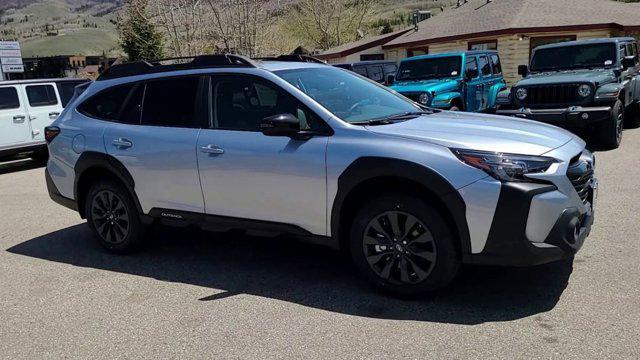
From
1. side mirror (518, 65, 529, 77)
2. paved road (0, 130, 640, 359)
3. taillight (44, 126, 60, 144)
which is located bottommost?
paved road (0, 130, 640, 359)

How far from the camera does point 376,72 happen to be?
17703 mm

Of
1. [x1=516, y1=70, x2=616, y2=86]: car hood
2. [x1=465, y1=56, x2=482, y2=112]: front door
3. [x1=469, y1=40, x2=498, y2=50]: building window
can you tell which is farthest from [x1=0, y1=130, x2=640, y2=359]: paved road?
[x1=469, y1=40, x2=498, y2=50]: building window

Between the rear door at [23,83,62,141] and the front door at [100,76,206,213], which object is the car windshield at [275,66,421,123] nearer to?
the front door at [100,76,206,213]

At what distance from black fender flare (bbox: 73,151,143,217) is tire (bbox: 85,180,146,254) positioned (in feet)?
0.41

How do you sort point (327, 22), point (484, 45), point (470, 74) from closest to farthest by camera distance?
point (470, 74) → point (484, 45) → point (327, 22)

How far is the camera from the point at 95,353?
3.64 metres

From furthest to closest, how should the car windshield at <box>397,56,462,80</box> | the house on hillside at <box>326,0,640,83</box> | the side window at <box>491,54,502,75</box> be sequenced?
the house on hillside at <box>326,0,640,83</box> < the side window at <box>491,54,502,75</box> < the car windshield at <box>397,56,462,80</box>

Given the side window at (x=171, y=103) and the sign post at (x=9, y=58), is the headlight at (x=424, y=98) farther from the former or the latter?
the sign post at (x=9, y=58)

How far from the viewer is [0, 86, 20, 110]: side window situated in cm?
1185

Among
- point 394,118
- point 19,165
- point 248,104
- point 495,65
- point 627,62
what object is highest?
point 248,104

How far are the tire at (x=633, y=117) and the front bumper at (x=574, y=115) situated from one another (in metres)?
3.25

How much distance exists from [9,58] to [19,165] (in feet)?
59.3

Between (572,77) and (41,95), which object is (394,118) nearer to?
(572,77)

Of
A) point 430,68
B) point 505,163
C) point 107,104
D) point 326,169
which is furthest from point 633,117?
point 107,104
